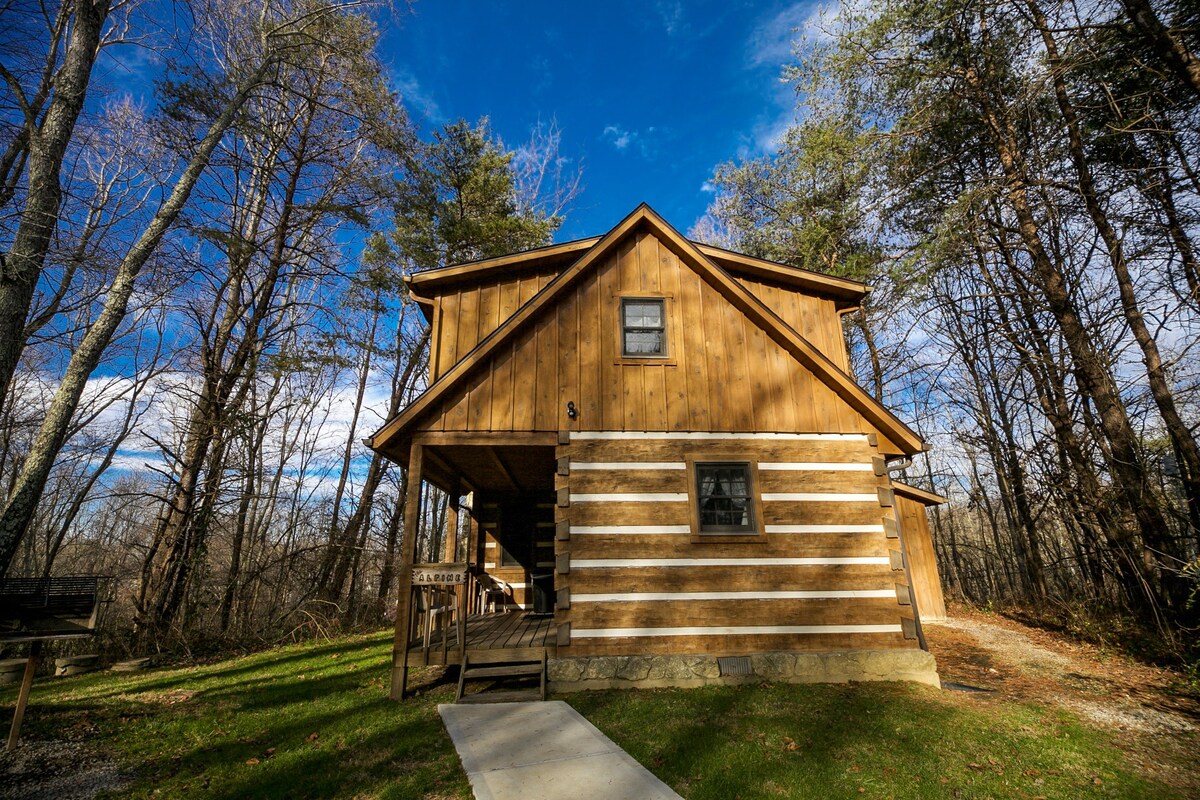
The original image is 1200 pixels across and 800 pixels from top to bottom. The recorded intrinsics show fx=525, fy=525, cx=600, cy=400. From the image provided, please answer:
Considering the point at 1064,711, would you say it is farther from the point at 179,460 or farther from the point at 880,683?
the point at 179,460

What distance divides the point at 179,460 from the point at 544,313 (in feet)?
27.8

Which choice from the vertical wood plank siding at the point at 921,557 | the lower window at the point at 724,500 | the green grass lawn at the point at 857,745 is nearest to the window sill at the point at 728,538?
the lower window at the point at 724,500

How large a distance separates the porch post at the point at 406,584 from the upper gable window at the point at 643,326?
3757mm

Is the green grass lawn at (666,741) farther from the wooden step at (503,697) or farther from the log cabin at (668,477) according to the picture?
the log cabin at (668,477)

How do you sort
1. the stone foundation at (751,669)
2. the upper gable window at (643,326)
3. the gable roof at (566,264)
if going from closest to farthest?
1. the stone foundation at (751,669)
2. the upper gable window at (643,326)
3. the gable roof at (566,264)

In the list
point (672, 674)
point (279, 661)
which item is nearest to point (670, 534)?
point (672, 674)

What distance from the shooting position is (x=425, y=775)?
4676 millimetres

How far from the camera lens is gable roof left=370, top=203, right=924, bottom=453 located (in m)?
7.85

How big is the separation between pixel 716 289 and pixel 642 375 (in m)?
2.18

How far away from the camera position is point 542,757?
4852mm

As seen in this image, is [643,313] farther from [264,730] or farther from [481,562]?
[264,730]

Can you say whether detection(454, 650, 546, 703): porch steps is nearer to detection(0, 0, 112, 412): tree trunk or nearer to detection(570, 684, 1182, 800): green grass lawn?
detection(570, 684, 1182, 800): green grass lawn

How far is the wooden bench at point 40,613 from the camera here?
5242 mm

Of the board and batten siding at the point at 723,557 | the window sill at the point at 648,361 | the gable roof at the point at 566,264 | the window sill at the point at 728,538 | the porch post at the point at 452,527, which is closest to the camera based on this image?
→ the board and batten siding at the point at 723,557
